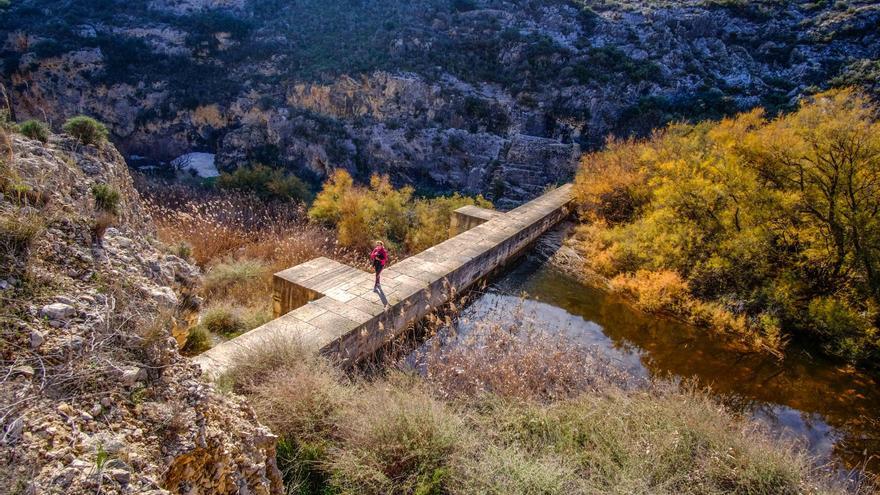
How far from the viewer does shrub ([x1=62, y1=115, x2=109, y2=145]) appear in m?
4.20

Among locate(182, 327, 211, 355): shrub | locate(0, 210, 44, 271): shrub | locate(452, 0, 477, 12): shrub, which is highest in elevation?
locate(452, 0, 477, 12): shrub

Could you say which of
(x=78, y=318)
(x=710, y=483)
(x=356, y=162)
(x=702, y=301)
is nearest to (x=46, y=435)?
(x=78, y=318)

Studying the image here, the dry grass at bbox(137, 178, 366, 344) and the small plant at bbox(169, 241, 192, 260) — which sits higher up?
the small plant at bbox(169, 241, 192, 260)

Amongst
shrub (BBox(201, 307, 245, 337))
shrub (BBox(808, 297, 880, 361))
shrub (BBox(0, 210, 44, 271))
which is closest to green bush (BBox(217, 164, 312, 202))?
shrub (BBox(201, 307, 245, 337))

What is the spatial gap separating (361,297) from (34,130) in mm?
3316

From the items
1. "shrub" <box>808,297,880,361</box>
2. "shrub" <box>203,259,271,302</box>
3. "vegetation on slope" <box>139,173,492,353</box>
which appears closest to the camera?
"shrub" <box>808,297,880,361</box>

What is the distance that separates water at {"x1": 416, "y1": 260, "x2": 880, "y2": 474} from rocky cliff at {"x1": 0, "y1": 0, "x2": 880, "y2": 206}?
14703 millimetres

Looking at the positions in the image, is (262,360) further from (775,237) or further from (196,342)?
(775,237)

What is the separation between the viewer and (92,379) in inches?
76.9

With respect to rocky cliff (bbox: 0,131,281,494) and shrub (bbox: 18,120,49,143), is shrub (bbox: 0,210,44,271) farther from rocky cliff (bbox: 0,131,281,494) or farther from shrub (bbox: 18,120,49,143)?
shrub (bbox: 18,120,49,143)

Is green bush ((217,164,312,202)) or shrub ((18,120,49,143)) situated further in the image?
green bush ((217,164,312,202))

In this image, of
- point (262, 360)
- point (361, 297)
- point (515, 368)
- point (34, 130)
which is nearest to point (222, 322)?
point (361, 297)

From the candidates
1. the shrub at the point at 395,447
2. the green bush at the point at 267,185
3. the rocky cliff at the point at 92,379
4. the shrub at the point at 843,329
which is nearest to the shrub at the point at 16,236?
the rocky cliff at the point at 92,379

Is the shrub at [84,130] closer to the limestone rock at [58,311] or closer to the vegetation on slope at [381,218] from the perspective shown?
the limestone rock at [58,311]
